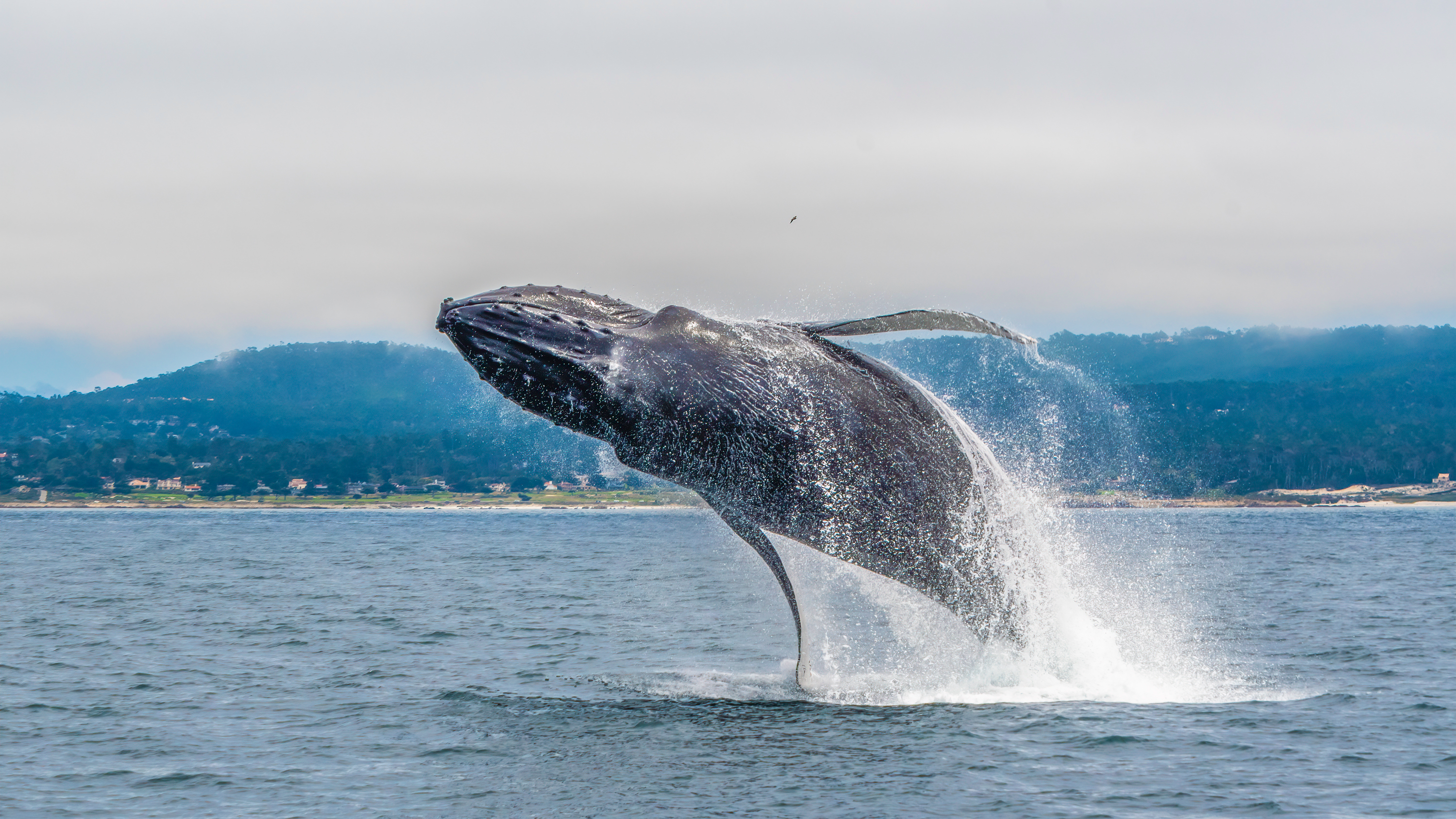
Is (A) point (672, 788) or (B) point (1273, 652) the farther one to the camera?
(B) point (1273, 652)

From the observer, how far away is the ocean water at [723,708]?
12.5 metres

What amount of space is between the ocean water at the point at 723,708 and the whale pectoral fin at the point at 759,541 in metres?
1.43

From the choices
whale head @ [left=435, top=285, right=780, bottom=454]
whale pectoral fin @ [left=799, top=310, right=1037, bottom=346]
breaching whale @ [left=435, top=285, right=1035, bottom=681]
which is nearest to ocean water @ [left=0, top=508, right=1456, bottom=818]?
breaching whale @ [left=435, top=285, right=1035, bottom=681]

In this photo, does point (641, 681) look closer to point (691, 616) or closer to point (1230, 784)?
point (1230, 784)

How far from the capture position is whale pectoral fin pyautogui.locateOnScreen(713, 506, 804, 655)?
482 inches

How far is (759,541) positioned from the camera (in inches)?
493

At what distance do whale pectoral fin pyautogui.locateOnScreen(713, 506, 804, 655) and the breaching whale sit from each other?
0.03 metres

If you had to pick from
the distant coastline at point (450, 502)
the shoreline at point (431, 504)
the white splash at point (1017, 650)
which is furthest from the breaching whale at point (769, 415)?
the distant coastline at point (450, 502)

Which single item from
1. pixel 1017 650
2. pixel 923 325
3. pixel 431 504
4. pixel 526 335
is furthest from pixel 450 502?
pixel 923 325

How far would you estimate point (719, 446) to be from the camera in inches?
434

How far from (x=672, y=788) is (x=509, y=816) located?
1673 millimetres

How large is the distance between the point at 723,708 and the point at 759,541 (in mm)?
4389

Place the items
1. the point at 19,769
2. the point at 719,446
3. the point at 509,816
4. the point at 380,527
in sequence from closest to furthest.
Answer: the point at 719,446 < the point at 509,816 < the point at 19,769 < the point at 380,527

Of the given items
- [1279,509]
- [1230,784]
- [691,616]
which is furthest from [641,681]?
[1279,509]
